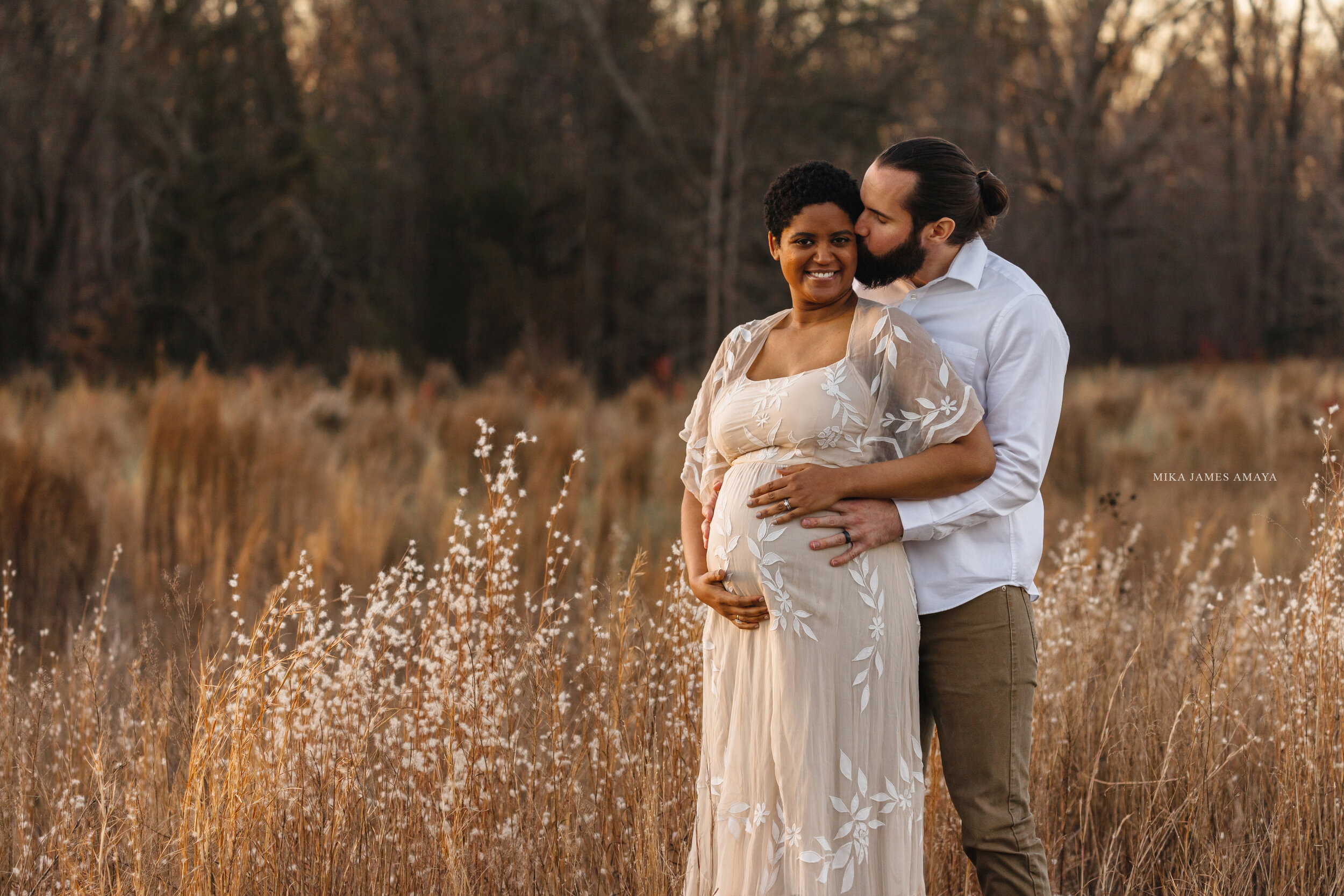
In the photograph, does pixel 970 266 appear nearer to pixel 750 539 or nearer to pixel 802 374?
pixel 802 374

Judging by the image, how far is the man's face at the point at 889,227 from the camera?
6.81 feet

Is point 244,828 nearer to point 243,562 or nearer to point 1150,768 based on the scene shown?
point 1150,768

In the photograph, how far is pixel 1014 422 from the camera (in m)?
2.05

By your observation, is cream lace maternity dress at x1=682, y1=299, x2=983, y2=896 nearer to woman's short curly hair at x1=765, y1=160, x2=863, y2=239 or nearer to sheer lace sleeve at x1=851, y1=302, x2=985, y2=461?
sheer lace sleeve at x1=851, y1=302, x2=985, y2=461

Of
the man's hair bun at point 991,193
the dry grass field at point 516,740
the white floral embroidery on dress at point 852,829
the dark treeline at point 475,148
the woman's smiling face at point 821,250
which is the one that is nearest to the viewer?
the white floral embroidery on dress at point 852,829

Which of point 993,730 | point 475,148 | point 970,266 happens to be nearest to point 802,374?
point 970,266

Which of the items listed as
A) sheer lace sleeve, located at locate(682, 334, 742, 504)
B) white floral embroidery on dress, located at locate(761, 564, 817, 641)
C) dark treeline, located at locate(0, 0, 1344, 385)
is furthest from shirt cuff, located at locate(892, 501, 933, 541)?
dark treeline, located at locate(0, 0, 1344, 385)

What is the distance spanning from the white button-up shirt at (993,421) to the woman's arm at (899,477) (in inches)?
1.7

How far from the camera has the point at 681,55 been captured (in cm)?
1664

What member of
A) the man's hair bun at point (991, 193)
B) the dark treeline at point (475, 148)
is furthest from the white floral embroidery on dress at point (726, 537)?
the dark treeline at point (475, 148)

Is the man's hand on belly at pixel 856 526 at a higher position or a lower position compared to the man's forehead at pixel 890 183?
lower


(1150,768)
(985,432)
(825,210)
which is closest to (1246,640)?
(1150,768)

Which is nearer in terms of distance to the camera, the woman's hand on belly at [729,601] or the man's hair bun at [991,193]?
the woman's hand on belly at [729,601]

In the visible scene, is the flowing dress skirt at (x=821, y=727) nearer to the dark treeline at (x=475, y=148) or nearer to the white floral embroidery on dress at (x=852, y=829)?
the white floral embroidery on dress at (x=852, y=829)
